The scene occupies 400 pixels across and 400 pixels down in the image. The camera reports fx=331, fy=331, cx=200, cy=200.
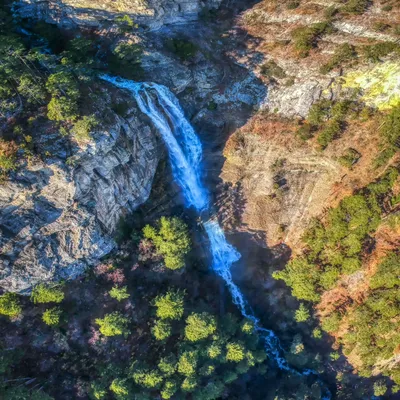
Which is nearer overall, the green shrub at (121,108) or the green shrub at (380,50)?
the green shrub at (121,108)

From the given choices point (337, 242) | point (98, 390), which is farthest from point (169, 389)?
point (337, 242)

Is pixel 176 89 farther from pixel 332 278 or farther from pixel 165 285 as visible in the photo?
pixel 332 278

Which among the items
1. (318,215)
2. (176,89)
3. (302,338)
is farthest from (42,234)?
(302,338)

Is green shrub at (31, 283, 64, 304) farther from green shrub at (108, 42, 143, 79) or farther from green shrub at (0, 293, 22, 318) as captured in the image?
green shrub at (108, 42, 143, 79)

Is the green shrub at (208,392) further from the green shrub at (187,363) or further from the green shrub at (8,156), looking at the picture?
the green shrub at (8,156)

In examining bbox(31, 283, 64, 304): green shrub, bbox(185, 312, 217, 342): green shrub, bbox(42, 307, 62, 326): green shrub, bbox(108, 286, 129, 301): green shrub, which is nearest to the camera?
bbox(31, 283, 64, 304): green shrub

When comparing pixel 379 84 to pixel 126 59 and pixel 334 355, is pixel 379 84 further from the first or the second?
pixel 334 355

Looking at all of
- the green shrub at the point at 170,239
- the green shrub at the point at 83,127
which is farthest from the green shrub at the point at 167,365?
the green shrub at the point at 83,127

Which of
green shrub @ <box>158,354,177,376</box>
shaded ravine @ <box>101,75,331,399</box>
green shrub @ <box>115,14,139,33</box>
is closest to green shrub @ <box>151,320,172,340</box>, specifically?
green shrub @ <box>158,354,177,376</box>
